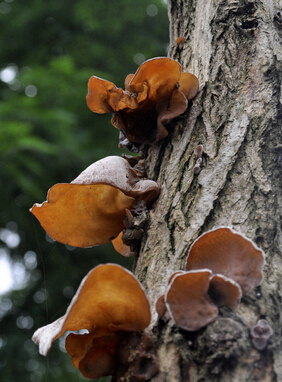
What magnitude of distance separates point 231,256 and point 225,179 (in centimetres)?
37

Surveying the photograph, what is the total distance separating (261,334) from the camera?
99 centimetres

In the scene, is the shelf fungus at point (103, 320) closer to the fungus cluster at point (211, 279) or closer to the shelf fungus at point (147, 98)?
the fungus cluster at point (211, 279)

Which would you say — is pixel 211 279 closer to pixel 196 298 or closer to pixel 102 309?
pixel 196 298

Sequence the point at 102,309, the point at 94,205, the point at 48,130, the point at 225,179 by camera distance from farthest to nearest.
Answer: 1. the point at 48,130
2. the point at 94,205
3. the point at 225,179
4. the point at 102,309

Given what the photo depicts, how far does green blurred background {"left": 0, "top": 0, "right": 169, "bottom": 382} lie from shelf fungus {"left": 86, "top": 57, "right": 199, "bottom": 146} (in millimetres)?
1578

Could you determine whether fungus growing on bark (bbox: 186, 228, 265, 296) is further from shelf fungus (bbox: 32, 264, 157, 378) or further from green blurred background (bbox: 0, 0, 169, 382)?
green blurred background (bbox: 0, 0, 169, 382)

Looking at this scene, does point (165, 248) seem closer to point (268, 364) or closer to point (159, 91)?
point (268, 364)

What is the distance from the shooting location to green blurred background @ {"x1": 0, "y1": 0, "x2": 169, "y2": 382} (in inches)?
141

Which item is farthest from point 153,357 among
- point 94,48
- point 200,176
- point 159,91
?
point 94,48

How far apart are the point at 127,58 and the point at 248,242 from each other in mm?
4622

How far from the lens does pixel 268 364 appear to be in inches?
38.1

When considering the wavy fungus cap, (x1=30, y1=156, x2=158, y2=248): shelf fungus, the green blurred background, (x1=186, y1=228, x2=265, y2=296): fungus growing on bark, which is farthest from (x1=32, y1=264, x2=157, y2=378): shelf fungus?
the green blurred background

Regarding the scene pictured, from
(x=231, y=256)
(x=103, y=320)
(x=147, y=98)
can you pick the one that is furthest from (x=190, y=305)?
(x=147, y=98)

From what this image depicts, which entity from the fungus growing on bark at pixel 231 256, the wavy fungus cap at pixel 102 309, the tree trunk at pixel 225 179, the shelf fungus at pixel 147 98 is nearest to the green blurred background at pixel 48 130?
the shelf fungus at pixel 147 98
